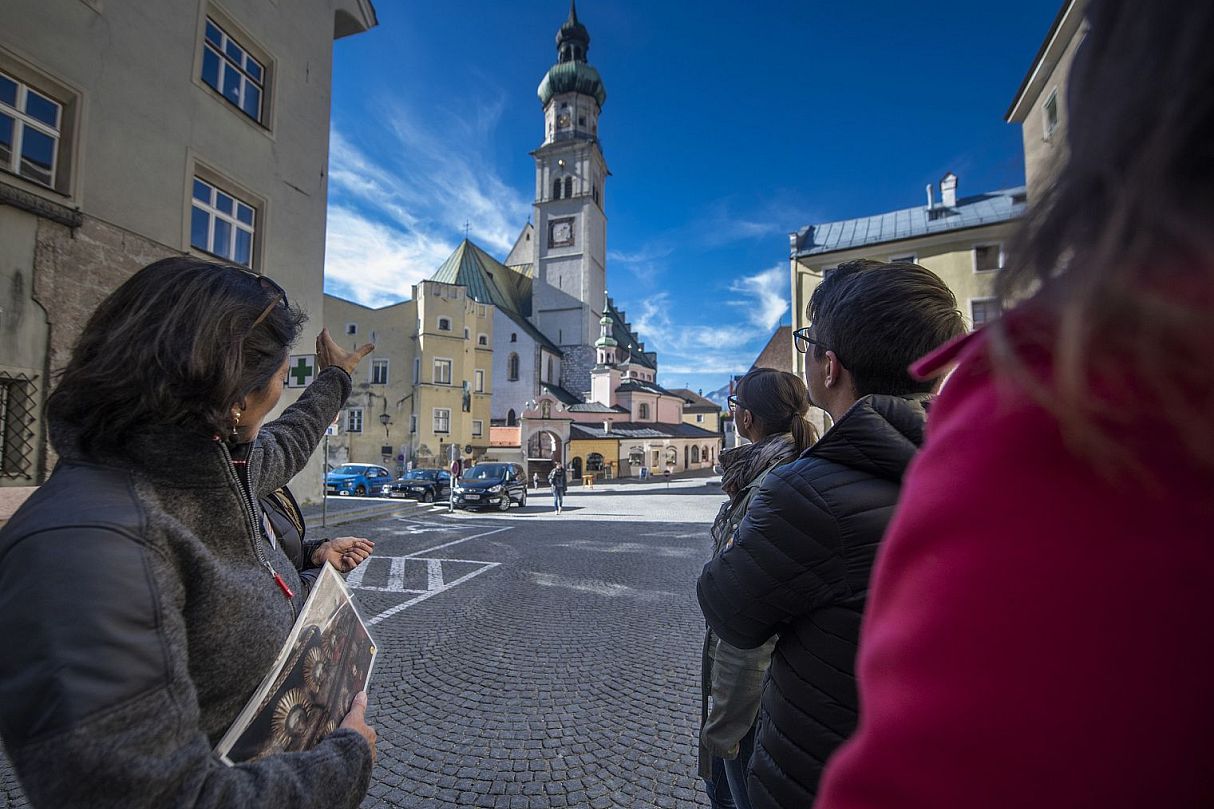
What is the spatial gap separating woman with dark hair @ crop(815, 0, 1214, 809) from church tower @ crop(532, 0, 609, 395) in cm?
4904

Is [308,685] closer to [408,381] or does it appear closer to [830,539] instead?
[830,539]

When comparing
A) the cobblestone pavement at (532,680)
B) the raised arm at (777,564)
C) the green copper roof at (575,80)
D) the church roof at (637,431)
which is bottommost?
the cobblestone pavement at (532,680)

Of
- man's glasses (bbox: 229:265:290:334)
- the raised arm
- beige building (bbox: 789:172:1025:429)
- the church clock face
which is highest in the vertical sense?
the church clock face

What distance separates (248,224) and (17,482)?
6.03m

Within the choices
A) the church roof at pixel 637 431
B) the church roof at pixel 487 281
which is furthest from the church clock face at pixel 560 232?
the church roof at pixel 637 431

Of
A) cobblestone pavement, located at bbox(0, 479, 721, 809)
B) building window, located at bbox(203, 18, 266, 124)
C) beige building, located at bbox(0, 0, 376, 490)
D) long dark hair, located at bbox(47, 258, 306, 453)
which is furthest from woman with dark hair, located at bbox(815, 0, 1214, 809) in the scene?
building window, located at bbox(203, 18, 266, 124)

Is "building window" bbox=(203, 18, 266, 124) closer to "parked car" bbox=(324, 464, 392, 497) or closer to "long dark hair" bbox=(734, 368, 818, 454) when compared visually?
"long dark hair" bbox=(734, 368, 818, 454)

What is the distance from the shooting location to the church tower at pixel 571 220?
49.7m

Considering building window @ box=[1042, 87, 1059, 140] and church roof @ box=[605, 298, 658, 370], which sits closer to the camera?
building window @ box=[1042, 87, 1059, 140]

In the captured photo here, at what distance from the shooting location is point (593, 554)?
9969mm

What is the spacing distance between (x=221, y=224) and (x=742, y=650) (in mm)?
11878

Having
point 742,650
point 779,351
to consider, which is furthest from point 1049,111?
point 742,650

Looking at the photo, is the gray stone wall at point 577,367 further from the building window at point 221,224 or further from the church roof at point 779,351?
the building window at point 221,224

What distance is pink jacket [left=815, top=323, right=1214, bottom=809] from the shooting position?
35cm
